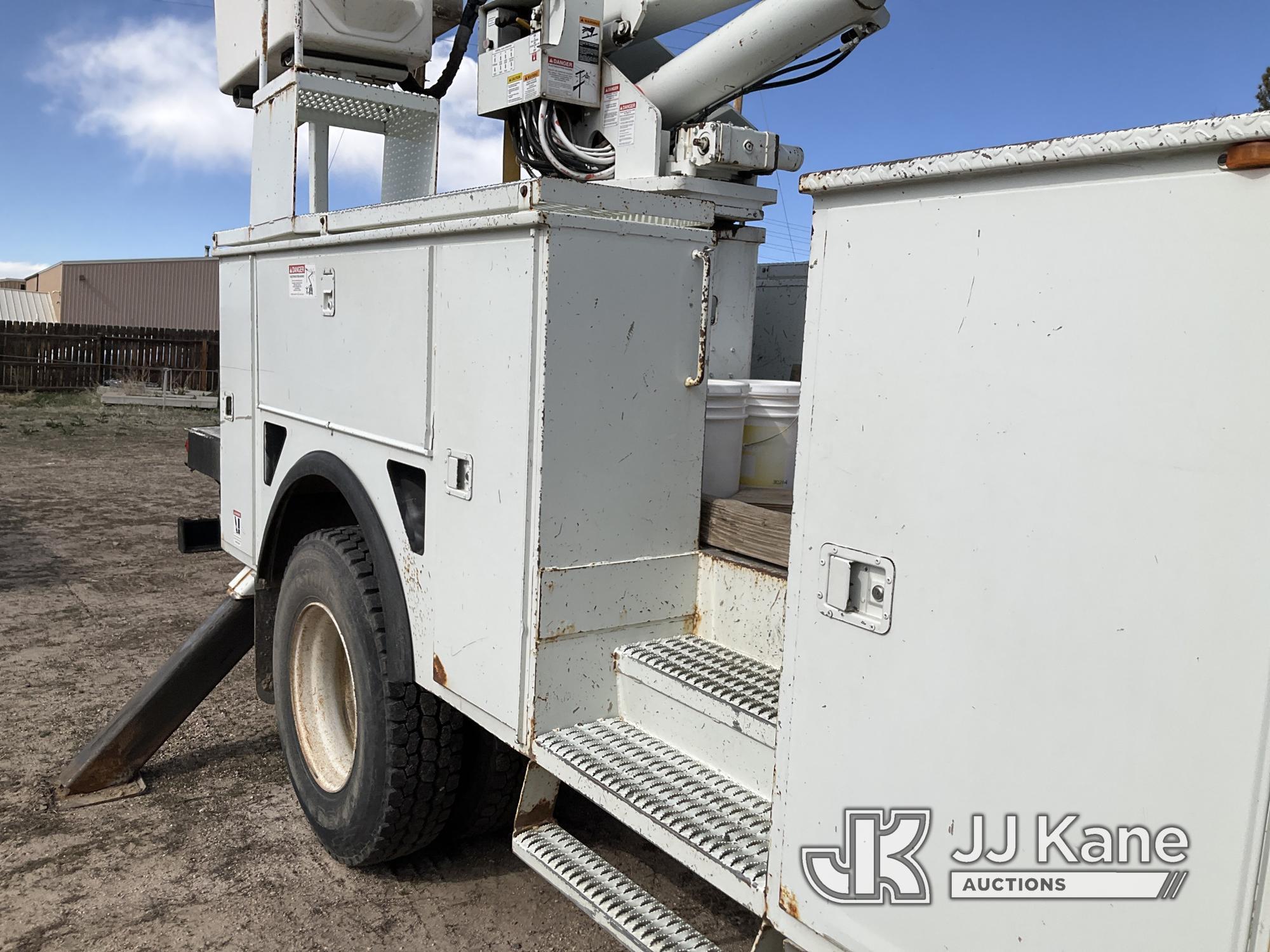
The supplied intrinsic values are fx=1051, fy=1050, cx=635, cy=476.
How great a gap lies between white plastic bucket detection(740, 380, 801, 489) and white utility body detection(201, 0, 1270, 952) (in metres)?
0.32

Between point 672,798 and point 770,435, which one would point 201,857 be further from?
point 770,435

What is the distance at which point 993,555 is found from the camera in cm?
143

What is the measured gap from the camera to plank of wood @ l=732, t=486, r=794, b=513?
2.79 meters

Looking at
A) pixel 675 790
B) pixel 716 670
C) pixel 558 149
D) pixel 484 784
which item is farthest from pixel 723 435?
pixel 558 149

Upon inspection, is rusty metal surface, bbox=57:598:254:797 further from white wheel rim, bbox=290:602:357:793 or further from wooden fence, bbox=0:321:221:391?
wooden fence, bbox=0:321:221:391

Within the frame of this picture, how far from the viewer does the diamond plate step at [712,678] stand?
2100mm

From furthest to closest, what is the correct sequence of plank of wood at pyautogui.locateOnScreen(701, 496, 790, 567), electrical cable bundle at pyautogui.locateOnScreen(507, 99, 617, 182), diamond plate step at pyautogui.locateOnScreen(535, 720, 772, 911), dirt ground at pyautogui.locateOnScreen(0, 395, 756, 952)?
electrical cable bundle at pyautogui.locateOnScreen(507, 99, 617, 182) → dirt ground at pyautogui.locateOnScreen(0, 395, 756, 952) → plank of wood at pyautogui.locateOnScreen(701, 496, 790, 567) → diamond plate step at pyautogui.locateOnScreen(535, 720, 772, 911)

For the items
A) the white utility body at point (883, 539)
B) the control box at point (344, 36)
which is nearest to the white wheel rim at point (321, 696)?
the white utility body at point (883, 539)

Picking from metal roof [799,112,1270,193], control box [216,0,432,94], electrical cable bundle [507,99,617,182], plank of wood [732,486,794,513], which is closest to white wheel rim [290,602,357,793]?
plank of wood [732,486,794,513]

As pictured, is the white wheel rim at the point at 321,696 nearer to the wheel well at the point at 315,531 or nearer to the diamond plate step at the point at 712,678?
the wheel well at the point at 315,531

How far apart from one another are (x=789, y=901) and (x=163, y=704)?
10.4ft

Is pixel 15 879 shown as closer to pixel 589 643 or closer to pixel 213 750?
pixel 213 750

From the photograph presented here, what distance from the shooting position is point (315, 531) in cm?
376

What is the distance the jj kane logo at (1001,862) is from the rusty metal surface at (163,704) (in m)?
3.18
